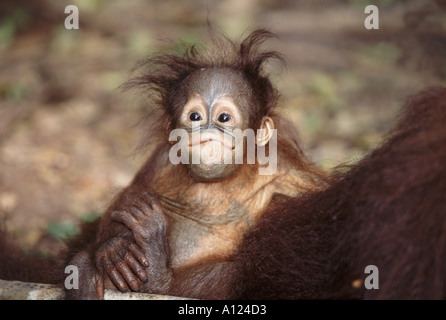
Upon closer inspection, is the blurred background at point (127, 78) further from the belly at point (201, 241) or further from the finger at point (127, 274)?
the finger at point (127, 274)

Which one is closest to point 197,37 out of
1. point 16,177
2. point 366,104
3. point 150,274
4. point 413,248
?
point 366,104

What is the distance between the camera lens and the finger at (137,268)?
3.35m

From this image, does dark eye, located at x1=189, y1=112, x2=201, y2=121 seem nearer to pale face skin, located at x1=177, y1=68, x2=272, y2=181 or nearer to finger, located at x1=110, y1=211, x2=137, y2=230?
pale face skin, located at x1=177, y1=68, x2=272, y2=181

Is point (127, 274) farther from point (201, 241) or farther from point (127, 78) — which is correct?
point (127, 78)

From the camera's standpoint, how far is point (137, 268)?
335 cm

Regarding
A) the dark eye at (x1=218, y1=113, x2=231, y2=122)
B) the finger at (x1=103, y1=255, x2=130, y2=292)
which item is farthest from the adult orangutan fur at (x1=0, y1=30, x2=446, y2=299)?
the dark eye at (x1=218, y1=113, x2=231, y2=122)

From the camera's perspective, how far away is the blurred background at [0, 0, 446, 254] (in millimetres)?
6566

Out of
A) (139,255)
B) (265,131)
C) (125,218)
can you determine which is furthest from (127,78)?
(139,255)

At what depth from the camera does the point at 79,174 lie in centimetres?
668

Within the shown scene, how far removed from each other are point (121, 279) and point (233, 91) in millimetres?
1463

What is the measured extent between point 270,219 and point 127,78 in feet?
17.0
